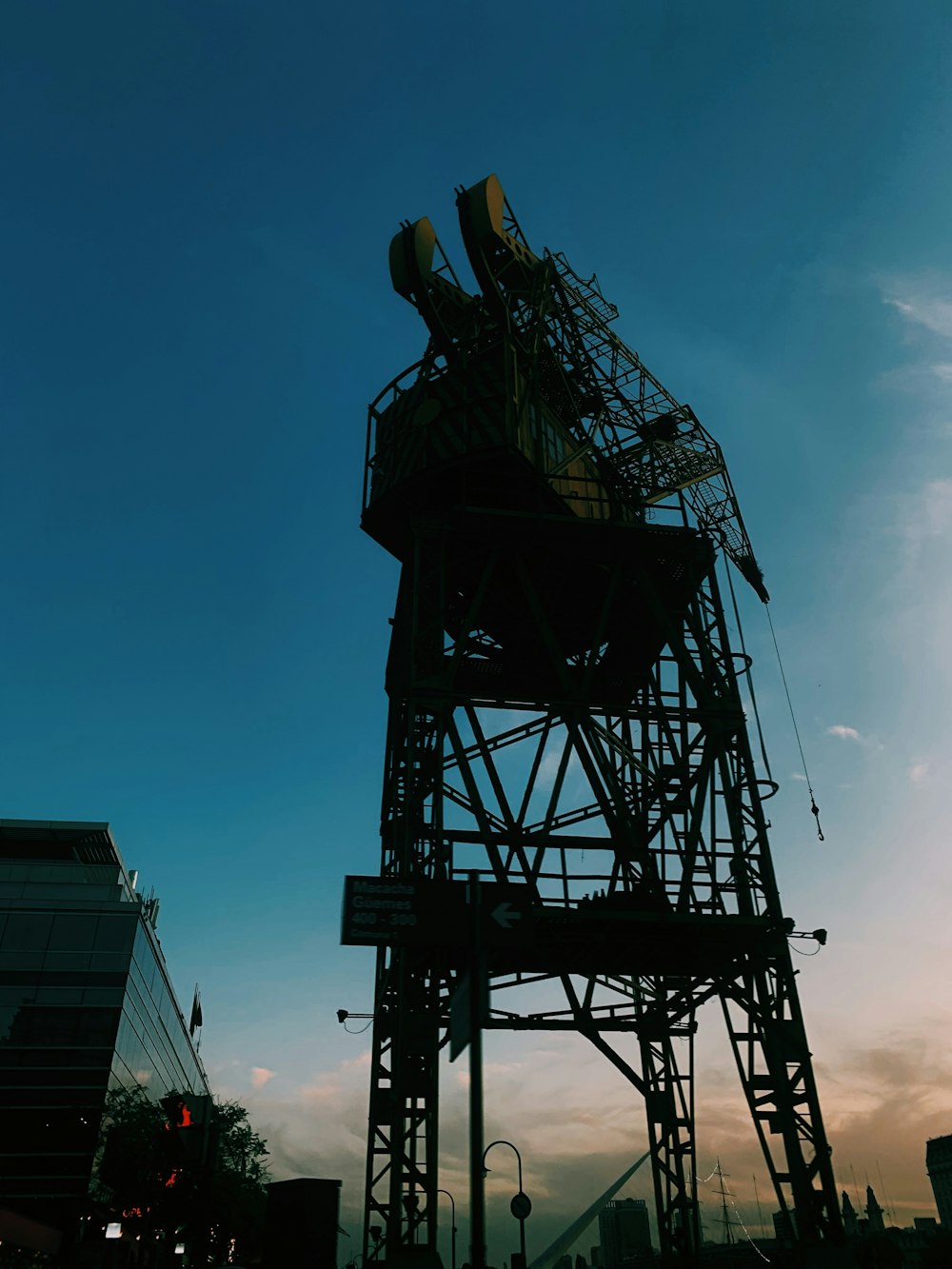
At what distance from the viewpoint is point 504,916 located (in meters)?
8.60

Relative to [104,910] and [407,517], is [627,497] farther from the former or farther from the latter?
[104,910]

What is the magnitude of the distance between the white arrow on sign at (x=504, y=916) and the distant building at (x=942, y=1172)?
211085 millimetres

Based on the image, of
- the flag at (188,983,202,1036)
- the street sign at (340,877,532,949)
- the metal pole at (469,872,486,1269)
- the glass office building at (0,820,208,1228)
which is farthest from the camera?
the flag at (188,983,202,1036)

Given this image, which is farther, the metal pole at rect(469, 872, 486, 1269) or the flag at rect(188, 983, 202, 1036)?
the flag at rect(188, 983, 202, 1036)

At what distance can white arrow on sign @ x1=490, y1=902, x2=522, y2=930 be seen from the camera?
849 centimetres

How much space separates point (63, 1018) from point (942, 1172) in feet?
629

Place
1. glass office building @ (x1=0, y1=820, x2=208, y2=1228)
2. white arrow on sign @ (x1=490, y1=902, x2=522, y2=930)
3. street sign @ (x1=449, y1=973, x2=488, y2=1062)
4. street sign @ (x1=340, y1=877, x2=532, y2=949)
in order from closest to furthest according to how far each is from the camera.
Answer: street sign @ (x1=449, y1=973, x2=488, y2=1062)
street sign @ (x1=340, y1=877, x2=532, y2=949)
white arrow on sign @ (x1=490, y1=902, x2=522, y2=930)
glass office building @ (x1=0, y1=820, x2=208, y2=1228)

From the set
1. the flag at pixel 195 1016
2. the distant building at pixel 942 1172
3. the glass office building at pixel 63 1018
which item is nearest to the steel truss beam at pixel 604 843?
the glass office building at pixel 63 1018

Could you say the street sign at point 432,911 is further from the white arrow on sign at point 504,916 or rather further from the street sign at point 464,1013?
the street sign at point 464,1013

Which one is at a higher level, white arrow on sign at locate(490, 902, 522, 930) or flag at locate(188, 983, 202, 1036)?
flag at locate(188, 983, 202, 1036)

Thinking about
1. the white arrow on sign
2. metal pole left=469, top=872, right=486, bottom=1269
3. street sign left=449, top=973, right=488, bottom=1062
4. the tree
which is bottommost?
metal pole left=469, top=872, right=486, bottom=1269

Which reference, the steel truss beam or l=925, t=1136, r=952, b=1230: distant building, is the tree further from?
l=925, t=1136, r=952, b=1230: distant building

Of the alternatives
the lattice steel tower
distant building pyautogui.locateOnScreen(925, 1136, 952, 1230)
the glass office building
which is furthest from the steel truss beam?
distant building pyautogui.locateOnScreen(925, 1136, 952, 1230)

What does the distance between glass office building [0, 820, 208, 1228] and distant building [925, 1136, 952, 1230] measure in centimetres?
17667
